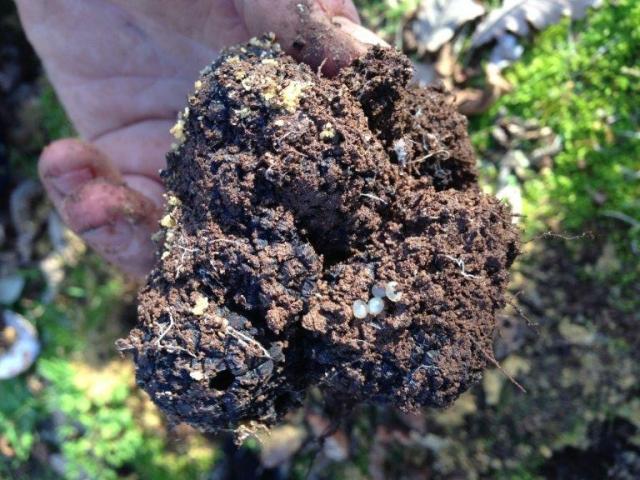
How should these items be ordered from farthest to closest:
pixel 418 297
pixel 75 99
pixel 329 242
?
pixel 75 99, pixel 329 242, pixel 418 297

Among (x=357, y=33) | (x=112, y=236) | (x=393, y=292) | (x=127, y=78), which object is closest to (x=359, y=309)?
(x=393, y=292)

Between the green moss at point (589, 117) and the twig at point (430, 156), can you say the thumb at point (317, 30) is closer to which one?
the twig at point (430, 156)

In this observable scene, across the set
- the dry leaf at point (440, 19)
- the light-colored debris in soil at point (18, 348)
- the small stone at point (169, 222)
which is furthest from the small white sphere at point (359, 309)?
the light-colored debris in soil at point (18, 348)

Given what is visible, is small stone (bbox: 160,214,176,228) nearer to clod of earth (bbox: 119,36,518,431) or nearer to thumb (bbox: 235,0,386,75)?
clod of earth (bbox: 119,36,518,431)

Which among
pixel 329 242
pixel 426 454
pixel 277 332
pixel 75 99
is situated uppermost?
pixel 329 242

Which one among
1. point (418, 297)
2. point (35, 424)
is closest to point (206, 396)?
point (418, 297)

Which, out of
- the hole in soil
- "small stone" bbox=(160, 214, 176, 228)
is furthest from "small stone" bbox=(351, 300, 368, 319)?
"small stone" bbox=(160, 214, 176, 228)

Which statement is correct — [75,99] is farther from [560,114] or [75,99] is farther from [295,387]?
[560,114]
